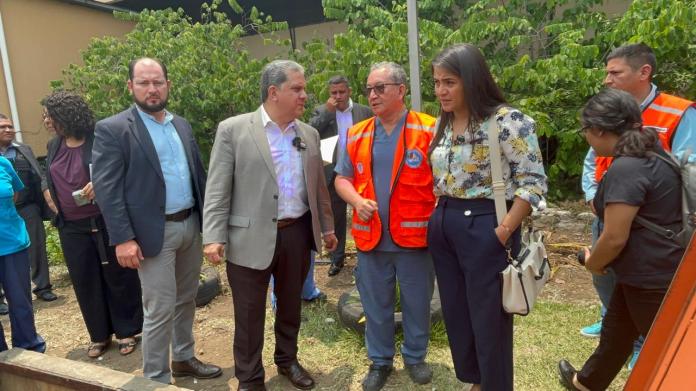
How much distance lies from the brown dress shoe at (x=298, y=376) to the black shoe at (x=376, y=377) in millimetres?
360

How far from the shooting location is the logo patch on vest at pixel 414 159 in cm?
308

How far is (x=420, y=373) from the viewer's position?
11.0ft

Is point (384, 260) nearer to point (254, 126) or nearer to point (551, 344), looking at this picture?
point (254, 126)

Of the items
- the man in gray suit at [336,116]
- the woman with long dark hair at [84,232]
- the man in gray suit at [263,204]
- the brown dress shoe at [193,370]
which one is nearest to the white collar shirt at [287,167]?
the man in gray suit at [263,204]

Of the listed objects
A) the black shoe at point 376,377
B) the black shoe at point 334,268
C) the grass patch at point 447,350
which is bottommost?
the black shoe at point 334,268

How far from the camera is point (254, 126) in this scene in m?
3.11

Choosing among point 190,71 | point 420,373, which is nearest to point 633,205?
point 420,373

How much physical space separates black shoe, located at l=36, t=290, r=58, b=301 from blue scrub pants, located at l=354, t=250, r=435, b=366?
12.6 feet

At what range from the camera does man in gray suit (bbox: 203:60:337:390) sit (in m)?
3.07

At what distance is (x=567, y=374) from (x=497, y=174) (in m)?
1.42

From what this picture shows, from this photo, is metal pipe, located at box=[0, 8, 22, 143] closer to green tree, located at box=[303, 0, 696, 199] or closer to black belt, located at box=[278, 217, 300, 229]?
green tree, located at box=[303, 0, 696, 199]

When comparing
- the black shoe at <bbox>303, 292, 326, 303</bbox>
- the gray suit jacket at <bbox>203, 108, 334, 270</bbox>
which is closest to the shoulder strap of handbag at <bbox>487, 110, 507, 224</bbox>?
the gray suit jacket at <bbox>203, 108, 334, 270</bbox>

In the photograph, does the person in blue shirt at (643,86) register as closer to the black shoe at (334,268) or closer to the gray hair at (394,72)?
the gray hair at (394,72)

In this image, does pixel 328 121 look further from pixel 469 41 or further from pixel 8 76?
pixel 8 76
